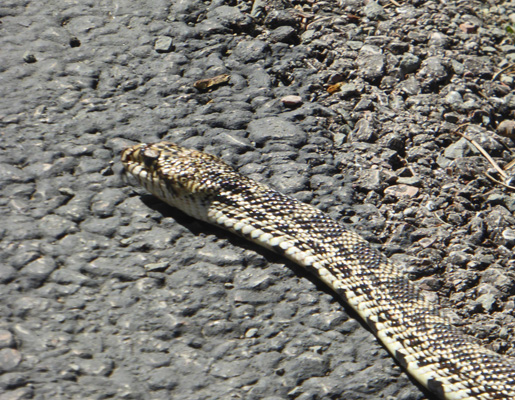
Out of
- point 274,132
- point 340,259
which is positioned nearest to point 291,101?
point 274,132

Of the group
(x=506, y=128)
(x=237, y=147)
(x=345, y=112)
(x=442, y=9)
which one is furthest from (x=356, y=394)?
(x=442, y=9)

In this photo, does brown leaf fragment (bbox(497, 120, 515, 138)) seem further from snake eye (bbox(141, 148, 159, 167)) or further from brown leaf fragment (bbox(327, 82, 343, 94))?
snake eye (bbox(141, 148, 159, 167))

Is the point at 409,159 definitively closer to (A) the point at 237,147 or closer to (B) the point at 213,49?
(A) the point at 237,147

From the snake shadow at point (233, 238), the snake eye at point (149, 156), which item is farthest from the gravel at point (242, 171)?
the snake eye at point (149, 156)

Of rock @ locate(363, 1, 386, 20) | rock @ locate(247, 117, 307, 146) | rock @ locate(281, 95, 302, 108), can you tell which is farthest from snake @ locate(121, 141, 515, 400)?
rock @ locate(363, 1, 386, 20)

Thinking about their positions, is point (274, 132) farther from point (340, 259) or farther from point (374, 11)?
point (374, 11)

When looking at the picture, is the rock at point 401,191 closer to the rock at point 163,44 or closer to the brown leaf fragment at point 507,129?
the brown leaf fragment at point 507,129
